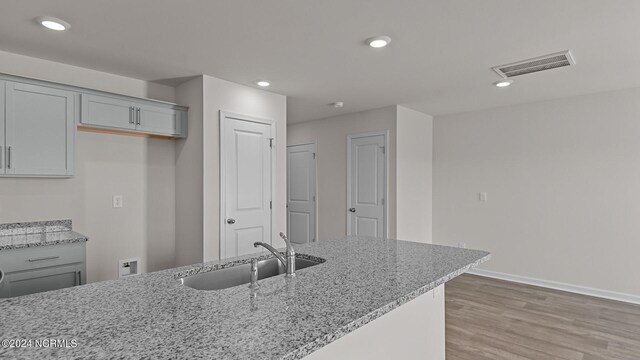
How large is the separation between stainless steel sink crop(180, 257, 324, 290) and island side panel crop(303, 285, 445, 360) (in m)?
0.49

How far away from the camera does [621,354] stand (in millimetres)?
2693

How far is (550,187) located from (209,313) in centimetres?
469

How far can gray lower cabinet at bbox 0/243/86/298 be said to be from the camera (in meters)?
2.36

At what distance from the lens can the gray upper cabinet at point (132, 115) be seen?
304cm

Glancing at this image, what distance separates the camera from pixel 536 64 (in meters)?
3.12

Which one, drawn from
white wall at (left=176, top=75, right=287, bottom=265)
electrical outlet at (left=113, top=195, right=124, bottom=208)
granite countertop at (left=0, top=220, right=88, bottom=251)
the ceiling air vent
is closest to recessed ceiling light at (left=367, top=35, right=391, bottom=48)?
the ceiling air vent

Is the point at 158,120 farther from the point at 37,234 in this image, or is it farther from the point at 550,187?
the point at 550,187

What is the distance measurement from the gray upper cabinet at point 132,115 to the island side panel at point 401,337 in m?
2.85

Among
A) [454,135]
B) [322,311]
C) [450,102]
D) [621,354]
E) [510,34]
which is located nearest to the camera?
[322,311]

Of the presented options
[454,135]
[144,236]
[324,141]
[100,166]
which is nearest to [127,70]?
[100,166]

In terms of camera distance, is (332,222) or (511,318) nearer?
(511,318)

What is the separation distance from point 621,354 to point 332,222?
3.63m

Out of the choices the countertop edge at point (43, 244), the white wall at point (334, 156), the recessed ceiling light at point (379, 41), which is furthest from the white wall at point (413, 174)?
the countertop edge at point (43, 244)

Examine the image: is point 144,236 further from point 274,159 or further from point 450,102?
point 450,102
